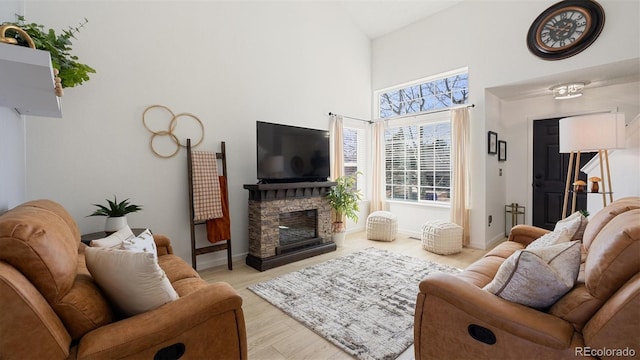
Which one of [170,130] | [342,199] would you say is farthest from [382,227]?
[170,130]

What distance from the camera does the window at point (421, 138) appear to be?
15.3 feet

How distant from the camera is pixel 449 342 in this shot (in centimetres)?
136

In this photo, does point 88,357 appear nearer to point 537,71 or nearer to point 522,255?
point 522,255

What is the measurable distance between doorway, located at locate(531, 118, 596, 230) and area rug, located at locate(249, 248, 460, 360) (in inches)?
102

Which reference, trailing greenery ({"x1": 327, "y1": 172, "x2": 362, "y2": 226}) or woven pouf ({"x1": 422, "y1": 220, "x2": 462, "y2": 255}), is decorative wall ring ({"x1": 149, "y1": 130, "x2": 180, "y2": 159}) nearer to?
trailing greenery ({"x1": 327, "y1": 172, "x2": 362, "y2": 226})

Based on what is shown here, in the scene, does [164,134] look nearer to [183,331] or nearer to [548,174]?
[183,331]

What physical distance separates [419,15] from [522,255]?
4.75 metres

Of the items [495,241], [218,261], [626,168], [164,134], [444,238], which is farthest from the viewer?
[495,241]

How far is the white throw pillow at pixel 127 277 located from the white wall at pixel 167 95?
1.95m

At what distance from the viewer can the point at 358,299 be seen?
2.54 meters

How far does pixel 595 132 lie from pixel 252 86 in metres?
3.79

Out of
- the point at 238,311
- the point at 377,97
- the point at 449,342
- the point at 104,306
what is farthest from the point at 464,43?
the point at 104,306

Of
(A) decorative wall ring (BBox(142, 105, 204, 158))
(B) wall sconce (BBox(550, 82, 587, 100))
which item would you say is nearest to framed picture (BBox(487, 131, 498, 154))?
(B) wall sconce (BBox(550, 82, 587, 100))

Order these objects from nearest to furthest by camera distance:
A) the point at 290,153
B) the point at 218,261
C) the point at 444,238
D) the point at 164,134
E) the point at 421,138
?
the point at 164,134 → the point at 218,261 → the point at 290,153 → the point at 444,238 → the point at 421,138
